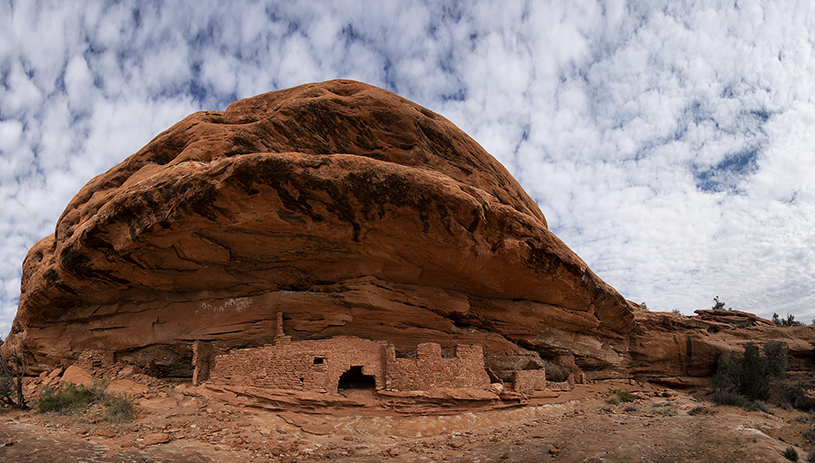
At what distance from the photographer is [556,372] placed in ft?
42.6

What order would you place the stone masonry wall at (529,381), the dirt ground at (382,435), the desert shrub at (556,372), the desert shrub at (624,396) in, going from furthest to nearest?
the desert shrub at (556,372), the desert shrub at (624,396), the stone masonry wall at (529,381), the dirt ground at (382,435)

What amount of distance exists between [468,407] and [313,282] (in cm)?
482

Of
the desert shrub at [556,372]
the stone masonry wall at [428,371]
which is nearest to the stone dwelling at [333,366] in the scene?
the stone masonry wall at [428,371]

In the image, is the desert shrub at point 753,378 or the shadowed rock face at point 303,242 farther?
the desert shrub at point 753,378

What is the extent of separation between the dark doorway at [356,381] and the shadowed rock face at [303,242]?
102cm

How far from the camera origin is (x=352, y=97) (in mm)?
9719

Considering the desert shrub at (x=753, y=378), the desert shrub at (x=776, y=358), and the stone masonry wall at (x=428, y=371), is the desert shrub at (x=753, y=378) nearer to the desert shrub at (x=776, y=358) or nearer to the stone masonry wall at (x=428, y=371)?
the desert shrub at (x=776, y=358)

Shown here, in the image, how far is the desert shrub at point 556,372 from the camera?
510 inches

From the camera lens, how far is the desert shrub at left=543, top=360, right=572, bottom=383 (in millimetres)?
12953

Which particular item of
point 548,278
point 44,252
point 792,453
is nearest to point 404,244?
point 548,278

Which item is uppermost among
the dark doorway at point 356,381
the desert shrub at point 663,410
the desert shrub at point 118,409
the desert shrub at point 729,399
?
the dark doorway at point 356,381

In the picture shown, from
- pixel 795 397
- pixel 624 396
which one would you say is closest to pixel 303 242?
pixel 624 396

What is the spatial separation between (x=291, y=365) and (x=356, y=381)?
2.42m

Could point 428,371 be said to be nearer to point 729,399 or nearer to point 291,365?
point 291,365
